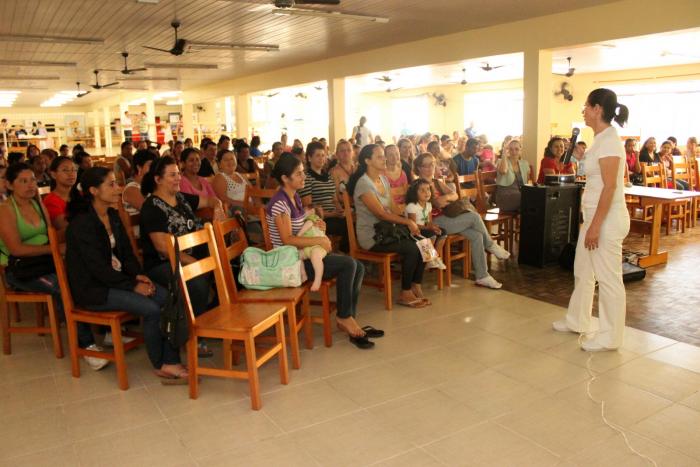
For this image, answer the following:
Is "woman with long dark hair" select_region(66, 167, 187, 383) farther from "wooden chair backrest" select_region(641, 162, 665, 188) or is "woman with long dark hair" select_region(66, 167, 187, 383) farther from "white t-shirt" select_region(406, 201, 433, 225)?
"wooden chair backrest" select_region(641, 162, 665, 188)

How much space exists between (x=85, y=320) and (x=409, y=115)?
17264mm

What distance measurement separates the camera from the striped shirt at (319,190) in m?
4.99

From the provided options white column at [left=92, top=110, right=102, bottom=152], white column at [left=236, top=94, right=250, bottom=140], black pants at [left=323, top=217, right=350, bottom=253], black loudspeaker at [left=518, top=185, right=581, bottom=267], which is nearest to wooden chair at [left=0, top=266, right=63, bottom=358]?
black pants at [left=323, top=217, right=350, bottom=253]

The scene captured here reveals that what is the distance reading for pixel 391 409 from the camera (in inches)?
105

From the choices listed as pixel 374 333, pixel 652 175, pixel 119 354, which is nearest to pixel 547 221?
pixel 374 333

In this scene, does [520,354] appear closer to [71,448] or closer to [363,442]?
[363,442]

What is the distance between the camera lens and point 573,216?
5.34 m

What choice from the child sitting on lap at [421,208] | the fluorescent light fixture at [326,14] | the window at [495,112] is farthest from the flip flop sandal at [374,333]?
the window at [495,112]

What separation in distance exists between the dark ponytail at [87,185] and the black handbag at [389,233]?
1.89 metres

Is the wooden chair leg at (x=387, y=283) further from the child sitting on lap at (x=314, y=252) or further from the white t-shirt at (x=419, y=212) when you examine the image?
the child sitting on lap at (x=314, y=252)

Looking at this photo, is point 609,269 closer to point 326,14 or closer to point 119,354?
point 119,354

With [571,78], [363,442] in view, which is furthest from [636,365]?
[571,78]

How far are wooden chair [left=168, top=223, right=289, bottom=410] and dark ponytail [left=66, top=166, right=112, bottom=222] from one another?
69cm

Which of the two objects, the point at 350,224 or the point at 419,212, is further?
the point at 419,212
